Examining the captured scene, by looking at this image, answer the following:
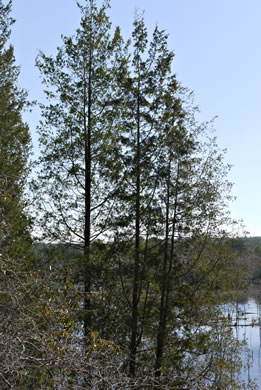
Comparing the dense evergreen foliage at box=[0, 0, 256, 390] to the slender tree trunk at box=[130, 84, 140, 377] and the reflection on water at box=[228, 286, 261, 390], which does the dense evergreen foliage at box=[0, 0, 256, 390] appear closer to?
the slender tree trunk at box=[130, 84, 140, 377]

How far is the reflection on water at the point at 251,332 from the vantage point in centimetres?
Result: 2314

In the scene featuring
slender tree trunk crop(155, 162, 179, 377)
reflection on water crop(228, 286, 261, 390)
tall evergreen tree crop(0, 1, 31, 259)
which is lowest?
reflection on water crop(228, 286, 261, 390)

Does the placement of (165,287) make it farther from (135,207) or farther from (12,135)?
(12,135)

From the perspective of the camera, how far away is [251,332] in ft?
116

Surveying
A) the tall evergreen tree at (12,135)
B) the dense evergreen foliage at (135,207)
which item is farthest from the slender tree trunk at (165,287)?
the tall evergreen tree at (12,135)

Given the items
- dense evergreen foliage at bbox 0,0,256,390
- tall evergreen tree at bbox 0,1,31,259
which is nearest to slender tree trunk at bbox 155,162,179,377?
dense evergreen foliage at bbox 0,0,256,390

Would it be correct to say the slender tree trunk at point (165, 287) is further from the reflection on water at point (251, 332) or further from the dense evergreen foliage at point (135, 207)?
the reflection on water at point (251, 332)

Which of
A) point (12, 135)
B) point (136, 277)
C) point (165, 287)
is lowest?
point (165, 287)

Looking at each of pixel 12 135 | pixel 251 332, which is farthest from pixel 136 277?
pixel 251 332

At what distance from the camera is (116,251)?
31.3 ft

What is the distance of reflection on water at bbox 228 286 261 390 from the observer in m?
23.1

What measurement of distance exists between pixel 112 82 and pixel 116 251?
12.5ft

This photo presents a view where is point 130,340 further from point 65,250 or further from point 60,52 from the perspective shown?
point 60,52

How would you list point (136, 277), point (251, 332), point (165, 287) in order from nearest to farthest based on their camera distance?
point (136, 277) < point (165, 287) < point (251, 332)
